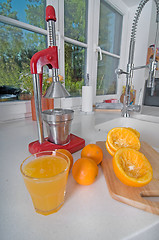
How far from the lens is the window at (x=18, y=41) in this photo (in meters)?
0.82

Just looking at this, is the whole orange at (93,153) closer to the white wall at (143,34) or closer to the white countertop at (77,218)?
the white countertop at (77,218)

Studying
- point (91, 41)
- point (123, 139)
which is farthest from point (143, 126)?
point (91, 41)

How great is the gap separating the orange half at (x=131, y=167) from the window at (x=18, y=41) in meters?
0.71

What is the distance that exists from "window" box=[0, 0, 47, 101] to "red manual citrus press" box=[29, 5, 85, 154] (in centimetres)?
46

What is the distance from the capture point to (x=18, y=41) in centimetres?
88

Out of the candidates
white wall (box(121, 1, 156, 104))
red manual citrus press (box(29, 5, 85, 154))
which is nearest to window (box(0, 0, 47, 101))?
red manual citrus press (box(29, 5, 85, 154))

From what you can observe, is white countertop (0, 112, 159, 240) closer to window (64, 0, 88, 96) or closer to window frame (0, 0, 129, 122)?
window frame (0, 0, 129, 122)

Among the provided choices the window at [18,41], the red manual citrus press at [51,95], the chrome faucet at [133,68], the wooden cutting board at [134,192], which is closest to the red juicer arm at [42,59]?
the red manual citrus press at [51,95]

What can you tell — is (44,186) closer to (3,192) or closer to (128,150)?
(3,192)

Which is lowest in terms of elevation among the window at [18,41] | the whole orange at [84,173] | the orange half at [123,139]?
the whole orange at [84,173]

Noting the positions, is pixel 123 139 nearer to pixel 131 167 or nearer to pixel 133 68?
pixel 131 167

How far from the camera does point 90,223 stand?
25 centimetres

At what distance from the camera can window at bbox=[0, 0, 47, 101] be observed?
0.82m

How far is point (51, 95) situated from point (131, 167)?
31cm
